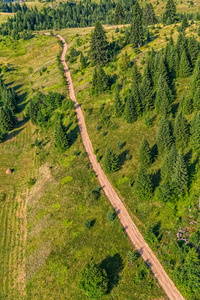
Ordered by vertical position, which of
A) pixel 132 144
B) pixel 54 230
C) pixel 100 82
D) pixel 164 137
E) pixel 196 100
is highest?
pixel 100 82

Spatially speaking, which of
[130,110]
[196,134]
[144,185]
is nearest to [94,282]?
[144,185]

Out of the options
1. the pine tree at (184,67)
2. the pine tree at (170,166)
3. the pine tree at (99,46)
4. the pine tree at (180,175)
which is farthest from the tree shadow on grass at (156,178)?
the pine tree at (99,46)

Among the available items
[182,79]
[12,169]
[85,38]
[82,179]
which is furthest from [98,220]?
[85,38]

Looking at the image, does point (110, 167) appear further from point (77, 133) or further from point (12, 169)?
point (12, 169)

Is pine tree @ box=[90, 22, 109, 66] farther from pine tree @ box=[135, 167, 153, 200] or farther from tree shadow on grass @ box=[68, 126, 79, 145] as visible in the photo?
pine tree @ box=[135, 167, 153, 200]

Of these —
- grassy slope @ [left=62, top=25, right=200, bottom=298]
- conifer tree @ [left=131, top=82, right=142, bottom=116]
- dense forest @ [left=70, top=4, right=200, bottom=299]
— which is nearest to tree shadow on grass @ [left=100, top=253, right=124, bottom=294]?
dense forest @ [left=70, top=4, right=200, bottom=299]

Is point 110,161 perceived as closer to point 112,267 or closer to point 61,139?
point 61,139
